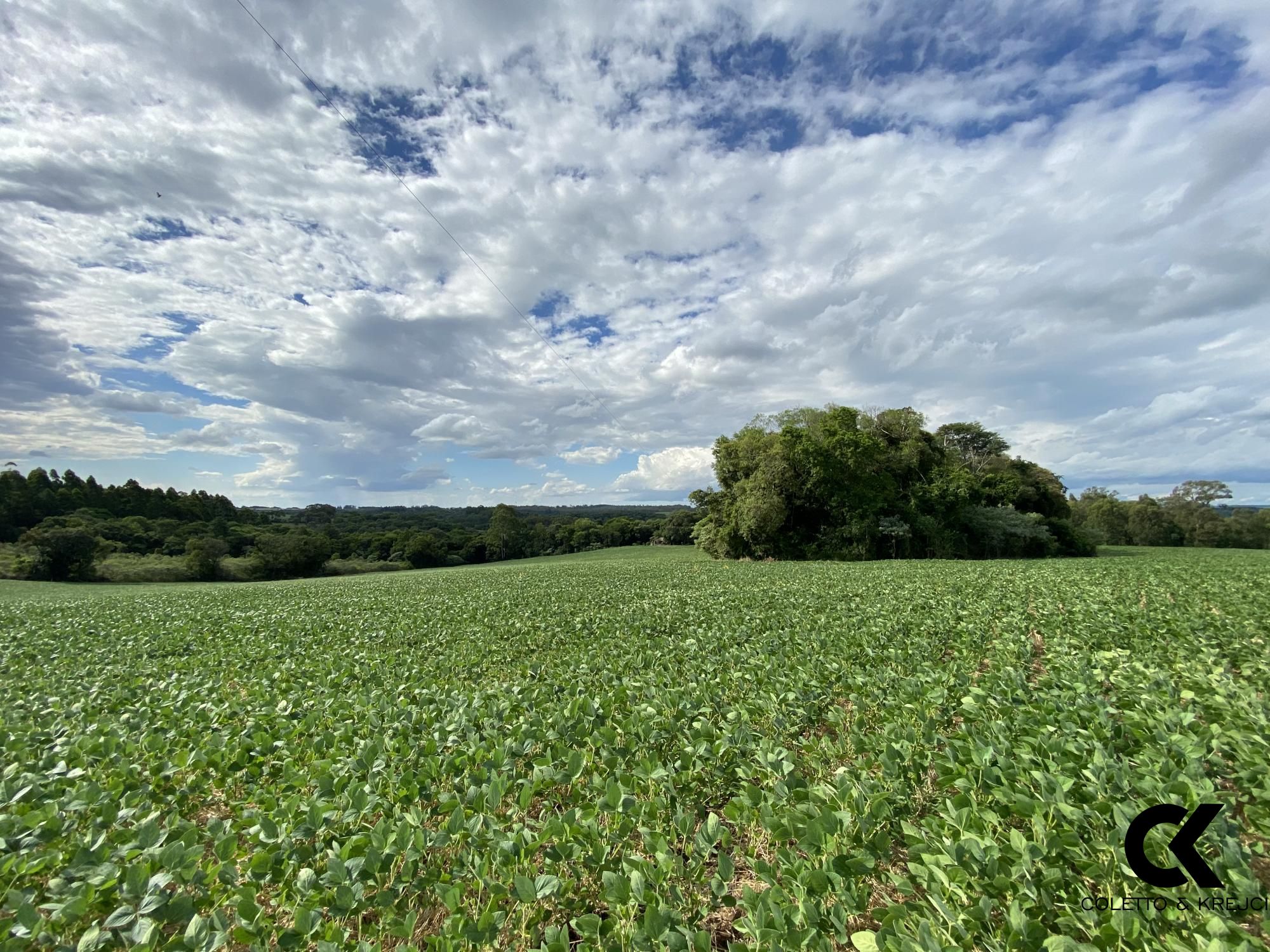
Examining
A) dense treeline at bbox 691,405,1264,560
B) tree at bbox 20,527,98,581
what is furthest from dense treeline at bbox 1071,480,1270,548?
tree at bbox 20,527,98,581

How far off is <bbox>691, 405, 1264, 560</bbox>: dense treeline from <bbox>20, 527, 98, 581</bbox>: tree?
59.0 metres

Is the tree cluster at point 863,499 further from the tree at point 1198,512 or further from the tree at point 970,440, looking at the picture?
the tree at point 1198,512

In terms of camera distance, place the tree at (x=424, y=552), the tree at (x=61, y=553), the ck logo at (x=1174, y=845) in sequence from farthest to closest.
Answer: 1. the tree at (x=424, y=552)
2. the tree at (x=61, y=553)
3. the ck logo at (x=1174, y=845)

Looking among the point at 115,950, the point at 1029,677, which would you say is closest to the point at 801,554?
the point at 1029,677

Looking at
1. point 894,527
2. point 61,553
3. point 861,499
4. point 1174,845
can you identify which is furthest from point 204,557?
point 1174,845

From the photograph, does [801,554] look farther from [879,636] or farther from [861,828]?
[861,828]

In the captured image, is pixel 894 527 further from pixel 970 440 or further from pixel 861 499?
pixel 970 440

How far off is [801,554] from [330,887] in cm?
3937

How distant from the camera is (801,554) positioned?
3944cm

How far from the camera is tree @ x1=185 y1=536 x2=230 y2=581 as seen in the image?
55219mm

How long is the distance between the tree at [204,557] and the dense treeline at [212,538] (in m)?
0.13

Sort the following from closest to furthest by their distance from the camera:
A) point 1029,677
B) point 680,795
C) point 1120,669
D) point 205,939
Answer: point 205,939, point 680,795, point 1120,669, point 1029,677

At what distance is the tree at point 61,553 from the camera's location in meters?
48.2

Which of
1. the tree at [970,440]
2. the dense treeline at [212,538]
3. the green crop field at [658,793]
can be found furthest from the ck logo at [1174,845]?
the dense treeline at [212,538]
